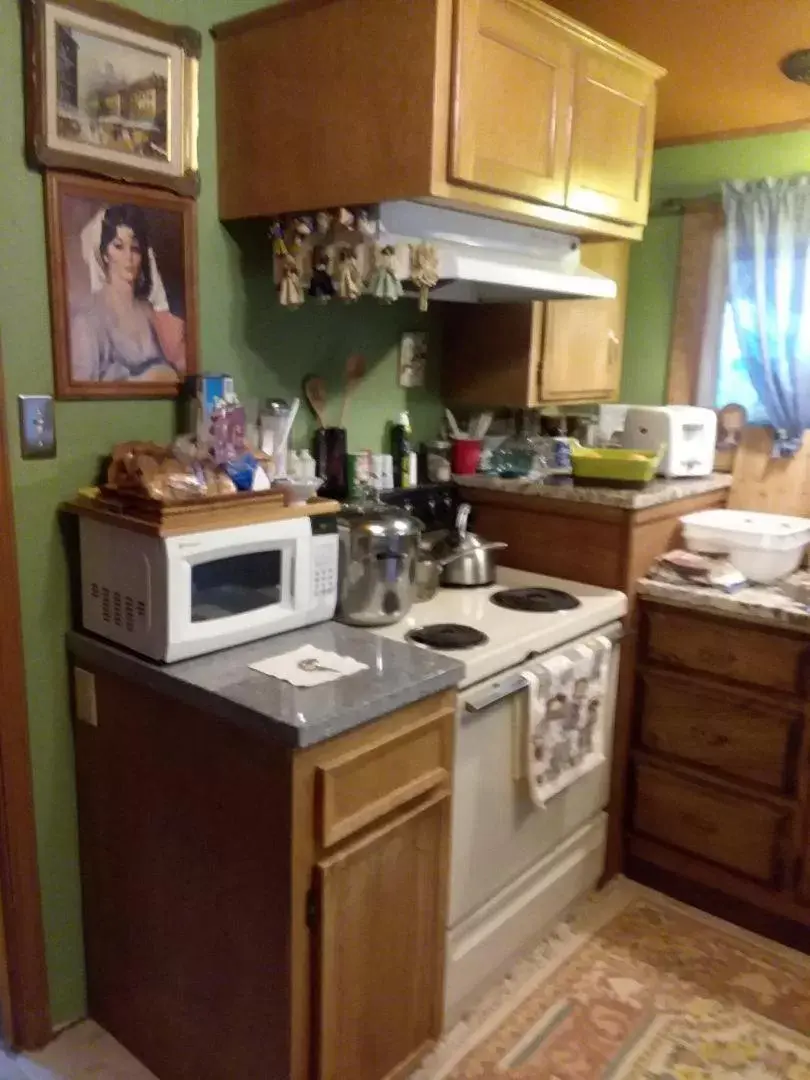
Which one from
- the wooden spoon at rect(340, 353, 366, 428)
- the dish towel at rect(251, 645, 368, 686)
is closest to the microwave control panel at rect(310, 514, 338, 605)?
the dish towel at rect(251, 645, 368, 686)

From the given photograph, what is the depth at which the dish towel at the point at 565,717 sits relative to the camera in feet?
A: 6.54

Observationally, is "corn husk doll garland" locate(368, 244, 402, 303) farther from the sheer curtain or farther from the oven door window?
the sheer curtain

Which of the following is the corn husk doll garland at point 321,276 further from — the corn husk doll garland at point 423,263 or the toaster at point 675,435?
the toaster at point 675,435

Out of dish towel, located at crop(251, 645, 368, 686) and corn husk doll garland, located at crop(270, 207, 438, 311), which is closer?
dish towel, located at crop(251, 645, 368, 686)

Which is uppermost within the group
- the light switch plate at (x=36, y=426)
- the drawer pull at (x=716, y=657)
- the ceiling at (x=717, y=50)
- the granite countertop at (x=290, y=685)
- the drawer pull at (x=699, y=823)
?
the ceiling at (x=717, y=50)

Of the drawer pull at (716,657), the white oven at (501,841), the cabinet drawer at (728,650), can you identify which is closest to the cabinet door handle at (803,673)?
the cabinet drawer at (728,650)

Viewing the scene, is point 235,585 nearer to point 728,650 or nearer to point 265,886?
point 265,886

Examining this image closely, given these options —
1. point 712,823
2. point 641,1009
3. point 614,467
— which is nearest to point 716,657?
point 712,823

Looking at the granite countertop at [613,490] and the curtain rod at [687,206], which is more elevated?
the curtain rod at [687,206]

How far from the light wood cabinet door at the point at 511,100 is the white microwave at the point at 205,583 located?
0.82 metres

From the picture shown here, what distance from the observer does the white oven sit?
1.86 metres

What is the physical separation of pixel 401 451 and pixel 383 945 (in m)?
1.37

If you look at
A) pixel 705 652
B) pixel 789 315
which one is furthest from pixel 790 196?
pixel 705 652

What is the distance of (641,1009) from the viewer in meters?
2.07
